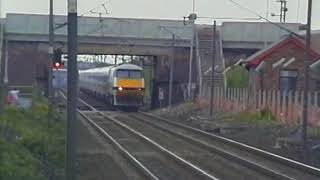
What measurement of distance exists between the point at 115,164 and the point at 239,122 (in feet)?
68.7

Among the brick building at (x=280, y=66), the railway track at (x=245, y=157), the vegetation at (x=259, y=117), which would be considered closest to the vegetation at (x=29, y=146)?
the railway track at (x=245, y=157)

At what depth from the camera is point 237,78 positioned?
221 feet

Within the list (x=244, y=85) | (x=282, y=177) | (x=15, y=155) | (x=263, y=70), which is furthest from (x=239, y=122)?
(x=15, y=155)

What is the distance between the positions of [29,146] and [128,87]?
39.2 metres

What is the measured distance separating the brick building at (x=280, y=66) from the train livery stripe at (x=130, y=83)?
36.1 ft

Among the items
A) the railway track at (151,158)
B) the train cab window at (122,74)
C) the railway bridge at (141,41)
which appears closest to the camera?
the railway track at (151,158)

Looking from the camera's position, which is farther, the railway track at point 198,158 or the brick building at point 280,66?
the brick building at point 280,66

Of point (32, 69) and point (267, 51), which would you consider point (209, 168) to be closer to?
point (267, 51)

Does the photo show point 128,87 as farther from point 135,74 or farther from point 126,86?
point 135,74

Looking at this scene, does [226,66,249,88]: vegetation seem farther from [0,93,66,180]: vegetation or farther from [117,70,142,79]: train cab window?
[0,93,66,180]: vegetation

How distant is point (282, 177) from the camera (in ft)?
74.1

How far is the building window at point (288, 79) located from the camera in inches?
2188

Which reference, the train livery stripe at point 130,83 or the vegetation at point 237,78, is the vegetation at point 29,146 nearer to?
the train livery stripe at point 130,83

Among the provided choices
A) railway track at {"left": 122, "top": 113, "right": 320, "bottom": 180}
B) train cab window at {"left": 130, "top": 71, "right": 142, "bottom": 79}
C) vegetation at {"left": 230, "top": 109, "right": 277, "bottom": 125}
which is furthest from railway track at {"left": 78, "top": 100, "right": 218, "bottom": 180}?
train cab window at {"left": 130, "top": 71, "right": 142, "bottom": 79}
